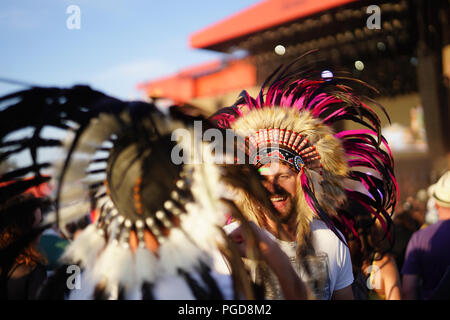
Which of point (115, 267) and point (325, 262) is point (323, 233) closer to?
point (325, 262)

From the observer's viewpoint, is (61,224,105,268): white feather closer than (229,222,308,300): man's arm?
Yes

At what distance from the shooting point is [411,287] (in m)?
2.84

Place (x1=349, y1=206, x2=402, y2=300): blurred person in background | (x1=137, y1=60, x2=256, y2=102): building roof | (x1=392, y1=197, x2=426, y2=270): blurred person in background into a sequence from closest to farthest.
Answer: (x1=349, y1=206, x2=402, y2=300): blurred person in background
(x1=392, y1=197, x2=426, y2=270): blurred person in background
(x1=137, y1=60, x2=256, y2=102): building roof

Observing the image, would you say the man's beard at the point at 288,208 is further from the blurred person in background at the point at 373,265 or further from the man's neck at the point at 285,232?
the blurred person in background at the point at 373,265

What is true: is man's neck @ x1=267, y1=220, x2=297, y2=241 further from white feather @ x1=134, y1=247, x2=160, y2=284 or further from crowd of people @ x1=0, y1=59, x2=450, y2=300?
white feather @ x1=134, y1=247, x2=160, y2=284

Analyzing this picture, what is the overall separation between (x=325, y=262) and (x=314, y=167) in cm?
48

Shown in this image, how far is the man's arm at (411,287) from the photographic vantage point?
283 centimetres

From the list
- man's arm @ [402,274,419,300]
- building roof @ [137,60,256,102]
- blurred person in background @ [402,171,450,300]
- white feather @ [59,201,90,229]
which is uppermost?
building roof @ [137,60,256,102]

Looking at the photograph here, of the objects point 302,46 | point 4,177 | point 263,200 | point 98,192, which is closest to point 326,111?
point 263,200

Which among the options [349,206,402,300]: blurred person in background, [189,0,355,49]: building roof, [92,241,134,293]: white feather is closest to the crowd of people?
[92,241,134,293]: white feather

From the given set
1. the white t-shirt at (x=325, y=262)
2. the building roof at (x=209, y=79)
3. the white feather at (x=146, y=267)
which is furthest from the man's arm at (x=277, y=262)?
the building roof at (x=209, y=79)

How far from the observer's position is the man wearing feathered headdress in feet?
5.93
